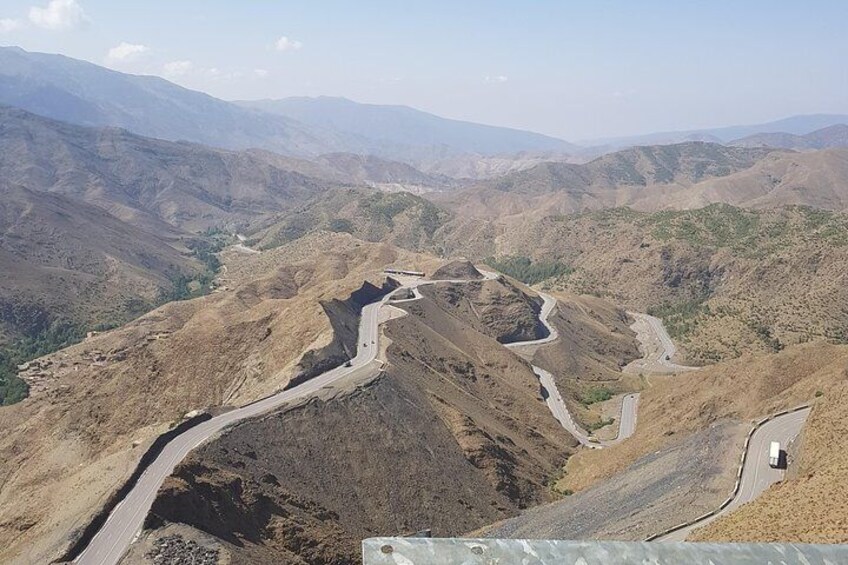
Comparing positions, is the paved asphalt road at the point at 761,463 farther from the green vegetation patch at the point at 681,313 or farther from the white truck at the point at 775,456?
the green vegetation patch at the point at 681,313

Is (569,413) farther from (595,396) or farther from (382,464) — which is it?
(382,464)

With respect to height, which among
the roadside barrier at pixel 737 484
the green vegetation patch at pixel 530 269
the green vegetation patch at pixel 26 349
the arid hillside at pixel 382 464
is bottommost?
the green vegetation patch at pixel 26 349

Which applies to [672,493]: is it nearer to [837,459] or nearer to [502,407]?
[837,459]

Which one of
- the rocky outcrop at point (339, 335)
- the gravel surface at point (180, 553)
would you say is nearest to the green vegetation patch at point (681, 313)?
the rocky outcrop at point (339, 335)

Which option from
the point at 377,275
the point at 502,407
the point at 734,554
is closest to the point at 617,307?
→ the point at 377,275

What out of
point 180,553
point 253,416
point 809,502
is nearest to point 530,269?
point 253,416

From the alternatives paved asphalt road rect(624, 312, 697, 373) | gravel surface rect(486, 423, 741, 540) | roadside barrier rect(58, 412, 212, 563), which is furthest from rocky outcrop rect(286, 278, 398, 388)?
paved asphalt road rect(624, 312, 697, 373)
